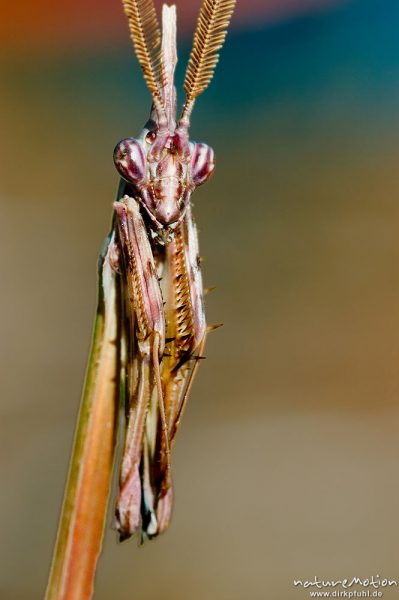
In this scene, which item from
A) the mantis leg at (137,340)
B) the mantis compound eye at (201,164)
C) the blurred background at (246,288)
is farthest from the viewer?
the blurred background at (246,288)

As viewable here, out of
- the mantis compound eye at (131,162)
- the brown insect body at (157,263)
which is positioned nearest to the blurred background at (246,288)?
the brown insect body at (157,263)

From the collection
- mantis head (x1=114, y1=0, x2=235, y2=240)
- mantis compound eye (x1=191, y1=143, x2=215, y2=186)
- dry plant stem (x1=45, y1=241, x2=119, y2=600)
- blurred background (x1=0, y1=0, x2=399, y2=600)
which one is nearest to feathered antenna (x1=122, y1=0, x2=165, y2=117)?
mantis head (x1=114, y1=0, x2=235, y2=240)

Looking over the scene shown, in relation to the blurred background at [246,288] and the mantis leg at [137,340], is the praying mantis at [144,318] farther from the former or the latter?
the blurred background at [246,288]

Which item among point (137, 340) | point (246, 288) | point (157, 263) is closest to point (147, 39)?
point (157, 263)

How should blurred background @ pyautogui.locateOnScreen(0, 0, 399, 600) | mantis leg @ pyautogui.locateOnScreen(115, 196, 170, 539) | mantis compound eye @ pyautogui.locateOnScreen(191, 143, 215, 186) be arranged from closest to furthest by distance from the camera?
mantis leg @ pyautogui.locateOnScreen(115, 196, 170, 539), mantis compound eye @ pyautogui.locateOnScreen(191, 143, 215, 186), blurred background @ pyautogui.locateOnScreen(0, 0, 399, 600)

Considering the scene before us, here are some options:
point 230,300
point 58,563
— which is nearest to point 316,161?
point 230,300

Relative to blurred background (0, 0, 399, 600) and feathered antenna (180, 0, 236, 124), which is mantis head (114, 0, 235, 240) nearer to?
feathered antenna (180, 0, 236, 124)
